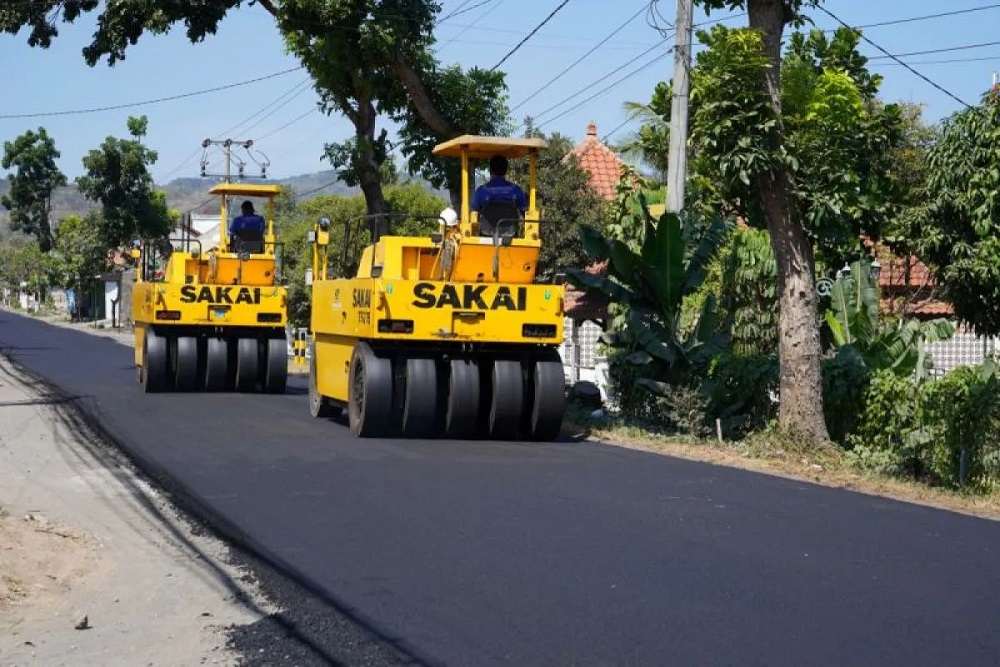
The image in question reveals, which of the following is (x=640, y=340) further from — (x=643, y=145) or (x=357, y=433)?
(x=643, y=145)

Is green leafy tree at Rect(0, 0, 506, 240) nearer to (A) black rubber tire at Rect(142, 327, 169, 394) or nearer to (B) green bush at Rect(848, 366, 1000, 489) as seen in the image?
(A) black rubber tire at Rect(142, 327, 169, 394)

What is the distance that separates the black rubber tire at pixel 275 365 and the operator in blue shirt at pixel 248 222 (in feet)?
6.48

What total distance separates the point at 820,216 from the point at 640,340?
350cm

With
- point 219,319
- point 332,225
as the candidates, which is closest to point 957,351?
point 219,319

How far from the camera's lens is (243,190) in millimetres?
A: 25203

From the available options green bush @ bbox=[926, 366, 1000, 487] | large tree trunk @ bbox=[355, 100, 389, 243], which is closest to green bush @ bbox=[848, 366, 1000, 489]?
green bush @ bbox=[926, 366, 1000, 487]

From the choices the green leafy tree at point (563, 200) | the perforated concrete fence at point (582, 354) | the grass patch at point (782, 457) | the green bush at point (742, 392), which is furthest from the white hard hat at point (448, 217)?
the green leafy tree at point (563, 200)

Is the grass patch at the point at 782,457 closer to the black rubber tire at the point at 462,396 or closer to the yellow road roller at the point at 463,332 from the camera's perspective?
the yellow road roller at the point at 463,332

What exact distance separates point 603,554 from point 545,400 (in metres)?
7.39

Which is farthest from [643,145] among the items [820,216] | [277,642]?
[277,642]

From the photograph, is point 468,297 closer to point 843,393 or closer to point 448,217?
point 448,217

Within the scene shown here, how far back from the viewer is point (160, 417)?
18.7m

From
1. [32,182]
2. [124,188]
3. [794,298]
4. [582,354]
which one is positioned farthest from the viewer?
[32,182]

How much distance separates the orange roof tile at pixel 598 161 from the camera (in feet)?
139
